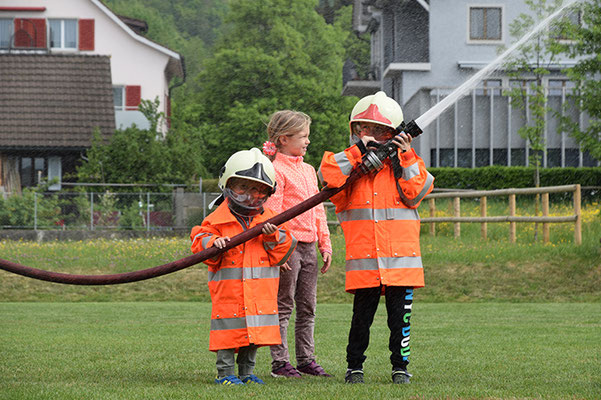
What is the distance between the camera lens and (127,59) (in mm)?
44312

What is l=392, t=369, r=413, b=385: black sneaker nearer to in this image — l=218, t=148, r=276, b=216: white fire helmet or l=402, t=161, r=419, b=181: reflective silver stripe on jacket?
l=402, t=161, r=419, b=181: reflective silver stripe on jacket

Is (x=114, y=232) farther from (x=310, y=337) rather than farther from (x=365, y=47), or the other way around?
(x=365, y=47)

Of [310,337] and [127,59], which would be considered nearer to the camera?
[310,337]

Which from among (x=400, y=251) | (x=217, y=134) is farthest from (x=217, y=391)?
(x=217, y=134)

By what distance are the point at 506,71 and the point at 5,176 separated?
74.7ft

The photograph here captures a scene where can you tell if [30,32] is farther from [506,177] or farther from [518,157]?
[506,177]

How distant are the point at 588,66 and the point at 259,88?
31.2 meters

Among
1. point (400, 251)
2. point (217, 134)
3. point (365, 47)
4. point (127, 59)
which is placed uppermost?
point (365, 47)

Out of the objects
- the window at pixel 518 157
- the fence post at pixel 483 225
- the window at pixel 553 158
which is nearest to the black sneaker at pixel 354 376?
the fence post at pixel 483 225

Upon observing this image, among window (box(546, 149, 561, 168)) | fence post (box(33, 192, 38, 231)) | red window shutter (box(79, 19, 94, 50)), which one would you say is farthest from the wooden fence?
red window shutter (box(79, 19, 94, 50))

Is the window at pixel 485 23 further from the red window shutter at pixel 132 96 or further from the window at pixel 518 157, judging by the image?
the red window shutter at pixel 132 96

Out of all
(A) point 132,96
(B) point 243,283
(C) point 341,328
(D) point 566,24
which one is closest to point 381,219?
(B) point 243,283

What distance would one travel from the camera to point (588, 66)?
69.4ft

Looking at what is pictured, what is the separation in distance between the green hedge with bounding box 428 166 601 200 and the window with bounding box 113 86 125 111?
686 inches
